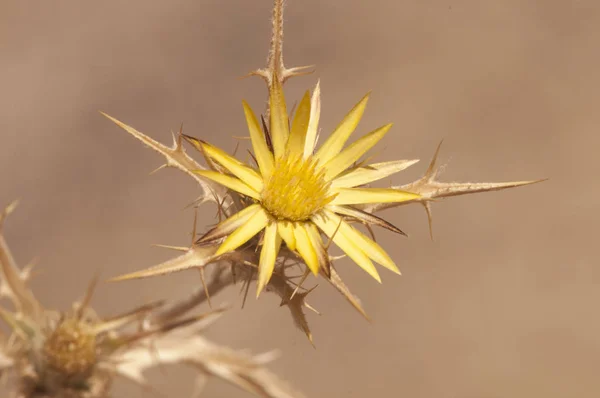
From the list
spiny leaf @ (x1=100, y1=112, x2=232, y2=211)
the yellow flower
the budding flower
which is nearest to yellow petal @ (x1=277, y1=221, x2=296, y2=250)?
the yellow flower

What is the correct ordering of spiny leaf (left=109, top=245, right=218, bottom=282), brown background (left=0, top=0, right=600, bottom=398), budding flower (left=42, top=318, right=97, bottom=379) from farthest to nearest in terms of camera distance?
brown background (left=0, top=0, right=600, bottom=398) → budding flower (left=42, top=318, right=97, bottom=379) → spiny leaf (left=109, top=245, right=218, bottom=282)

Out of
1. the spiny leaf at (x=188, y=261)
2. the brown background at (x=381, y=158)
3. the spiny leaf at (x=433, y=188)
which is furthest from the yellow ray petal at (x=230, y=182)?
the brown background at (x=381, y=158)

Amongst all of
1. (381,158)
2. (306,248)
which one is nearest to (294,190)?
(306,248)

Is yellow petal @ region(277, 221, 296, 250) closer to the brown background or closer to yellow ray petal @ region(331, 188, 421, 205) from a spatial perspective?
yellow ray petal @ region(331, 188, 421, 205)

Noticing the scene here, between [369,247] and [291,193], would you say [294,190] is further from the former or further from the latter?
[369,247]

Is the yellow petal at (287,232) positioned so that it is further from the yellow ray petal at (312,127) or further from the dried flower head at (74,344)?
the dried flower head at (74,344)

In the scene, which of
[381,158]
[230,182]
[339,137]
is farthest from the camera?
[381,158]
